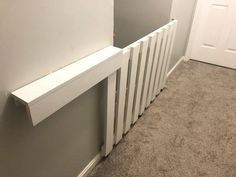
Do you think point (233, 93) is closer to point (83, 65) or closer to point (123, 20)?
point (123, 20)

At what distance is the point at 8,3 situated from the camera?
56 cm

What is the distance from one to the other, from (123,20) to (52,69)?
152 centimetres

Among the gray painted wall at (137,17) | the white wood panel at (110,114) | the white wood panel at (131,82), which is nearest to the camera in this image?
the white wood panel at (110,114)

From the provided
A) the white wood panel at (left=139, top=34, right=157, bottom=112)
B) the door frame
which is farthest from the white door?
the white wood panel at (left=139, top=34, right=157, bottom=112)

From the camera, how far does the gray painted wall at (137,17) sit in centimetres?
183

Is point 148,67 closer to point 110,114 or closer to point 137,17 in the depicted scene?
point 110,114

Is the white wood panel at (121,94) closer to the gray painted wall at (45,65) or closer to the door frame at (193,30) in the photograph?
the gray painted wall at (45,65)

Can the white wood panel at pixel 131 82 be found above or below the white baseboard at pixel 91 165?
above

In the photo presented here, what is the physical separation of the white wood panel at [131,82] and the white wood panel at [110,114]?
0.19 m

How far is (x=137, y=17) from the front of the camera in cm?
200

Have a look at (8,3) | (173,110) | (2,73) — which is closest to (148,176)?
(173,110)

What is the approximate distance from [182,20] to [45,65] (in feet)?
6.20

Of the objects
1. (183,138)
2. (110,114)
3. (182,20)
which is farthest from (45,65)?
(182,20)

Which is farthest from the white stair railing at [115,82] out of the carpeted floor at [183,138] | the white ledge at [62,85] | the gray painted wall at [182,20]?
the gray painted wall at [182,20]
